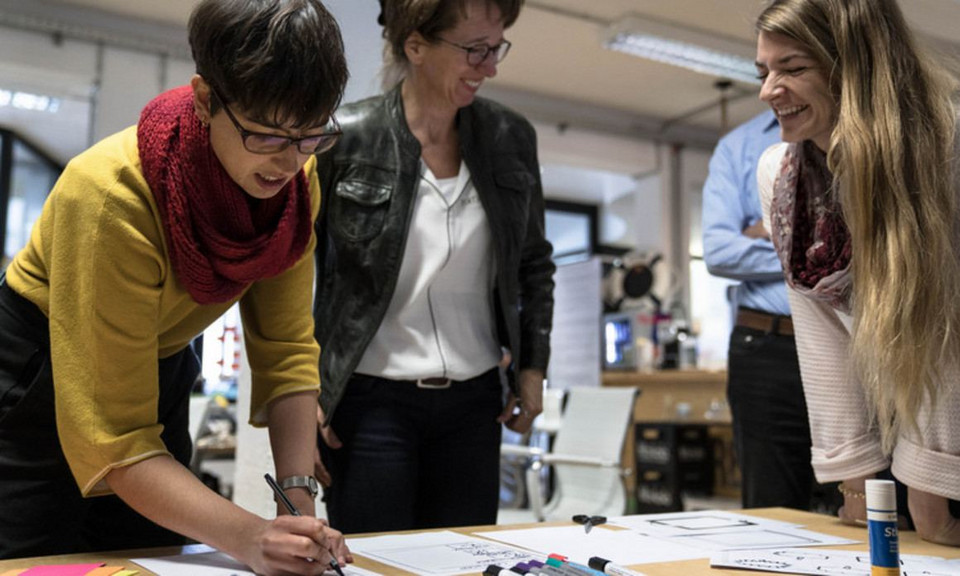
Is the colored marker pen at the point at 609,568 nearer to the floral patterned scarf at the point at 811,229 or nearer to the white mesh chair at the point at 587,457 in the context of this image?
the floral patterned scarf at the point at 811,229

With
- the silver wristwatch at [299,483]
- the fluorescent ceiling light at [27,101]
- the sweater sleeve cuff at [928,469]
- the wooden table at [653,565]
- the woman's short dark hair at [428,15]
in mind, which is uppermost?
the fluorescent ceiling light at [27,101]

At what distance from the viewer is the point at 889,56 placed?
121 centimetres

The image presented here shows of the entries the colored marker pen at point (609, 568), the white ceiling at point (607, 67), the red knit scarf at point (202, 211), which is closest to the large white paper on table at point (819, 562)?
the colored marker pen at point (609, 568)

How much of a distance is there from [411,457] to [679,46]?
4752 mm

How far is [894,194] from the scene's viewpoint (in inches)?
45.6

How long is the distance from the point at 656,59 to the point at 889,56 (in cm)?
492

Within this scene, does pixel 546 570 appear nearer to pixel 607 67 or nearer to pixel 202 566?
pixel 202 566

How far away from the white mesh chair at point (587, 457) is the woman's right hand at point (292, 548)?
207cm

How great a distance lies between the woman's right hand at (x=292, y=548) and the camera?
34.6 inches

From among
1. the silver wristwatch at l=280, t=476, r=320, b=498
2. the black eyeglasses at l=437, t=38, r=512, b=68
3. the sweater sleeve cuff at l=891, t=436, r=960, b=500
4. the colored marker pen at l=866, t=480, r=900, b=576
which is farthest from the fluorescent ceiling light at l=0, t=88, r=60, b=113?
the colored marker pen at l=866, t=480, r=900, b=576

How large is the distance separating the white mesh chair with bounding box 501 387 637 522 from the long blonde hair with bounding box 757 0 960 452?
6.16 ft

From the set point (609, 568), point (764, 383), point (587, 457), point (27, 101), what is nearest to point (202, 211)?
Answer: point (609, 568)

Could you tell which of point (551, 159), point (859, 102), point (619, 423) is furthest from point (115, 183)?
point (551, 159)

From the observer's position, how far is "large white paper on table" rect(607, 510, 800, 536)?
50.4 inches
